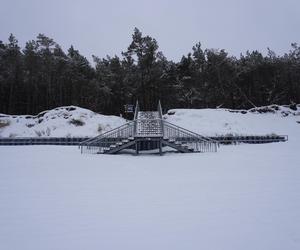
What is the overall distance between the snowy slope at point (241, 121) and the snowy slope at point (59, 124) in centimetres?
758

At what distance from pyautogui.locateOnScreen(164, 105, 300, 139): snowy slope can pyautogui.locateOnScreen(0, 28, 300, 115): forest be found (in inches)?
315

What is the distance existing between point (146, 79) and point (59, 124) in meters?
15.7

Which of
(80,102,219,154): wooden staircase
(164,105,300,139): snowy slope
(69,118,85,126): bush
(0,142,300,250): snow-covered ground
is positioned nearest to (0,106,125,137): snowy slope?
(69,118,85,126): bush

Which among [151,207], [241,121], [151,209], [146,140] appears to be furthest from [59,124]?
[151,209]

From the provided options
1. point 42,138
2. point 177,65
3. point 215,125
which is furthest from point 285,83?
point 42,138

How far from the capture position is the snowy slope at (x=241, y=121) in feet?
86.6

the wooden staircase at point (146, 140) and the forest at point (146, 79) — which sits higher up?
the forest at point (146, 79)

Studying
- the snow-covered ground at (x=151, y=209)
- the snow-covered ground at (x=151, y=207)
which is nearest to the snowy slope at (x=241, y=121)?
the snow-covered ground at (x=151, y=207)

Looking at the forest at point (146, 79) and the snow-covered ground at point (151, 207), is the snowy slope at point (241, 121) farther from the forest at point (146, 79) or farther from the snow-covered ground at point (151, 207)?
the snow-covered ground at point (151, 207)

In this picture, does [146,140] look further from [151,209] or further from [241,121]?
[241,121]

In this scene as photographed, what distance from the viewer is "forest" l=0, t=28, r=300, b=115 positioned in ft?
127

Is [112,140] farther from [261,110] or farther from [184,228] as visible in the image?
[261,110]

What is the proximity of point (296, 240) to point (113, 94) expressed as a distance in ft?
127

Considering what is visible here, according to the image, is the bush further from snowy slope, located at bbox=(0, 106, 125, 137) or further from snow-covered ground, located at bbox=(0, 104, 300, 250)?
snow-covered ground, located at bbox=(0, 104, 300, 250)
